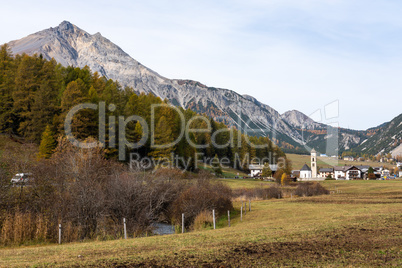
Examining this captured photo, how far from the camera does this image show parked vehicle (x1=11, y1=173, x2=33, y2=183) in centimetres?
2648

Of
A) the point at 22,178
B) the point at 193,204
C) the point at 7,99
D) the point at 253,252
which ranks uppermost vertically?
the point at 7,99

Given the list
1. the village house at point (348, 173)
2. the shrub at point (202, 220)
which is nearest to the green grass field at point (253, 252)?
the shrub at point (202, 220)

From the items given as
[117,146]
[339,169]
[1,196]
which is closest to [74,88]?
[117,146]

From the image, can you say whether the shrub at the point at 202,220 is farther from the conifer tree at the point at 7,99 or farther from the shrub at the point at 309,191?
the conifer tree at the point at 7,99

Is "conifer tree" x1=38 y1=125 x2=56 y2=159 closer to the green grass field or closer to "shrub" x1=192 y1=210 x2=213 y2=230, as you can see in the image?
"shrub" x1=192 y1=210 x2=213 y2=230

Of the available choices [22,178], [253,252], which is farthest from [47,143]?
[253,252]

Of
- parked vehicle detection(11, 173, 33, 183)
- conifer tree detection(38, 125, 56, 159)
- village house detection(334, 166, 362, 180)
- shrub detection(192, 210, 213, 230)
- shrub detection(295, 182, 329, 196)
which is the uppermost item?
conifer tree detection(38, 125, 56, 159)

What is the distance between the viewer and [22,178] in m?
26.8

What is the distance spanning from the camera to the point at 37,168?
28.5m

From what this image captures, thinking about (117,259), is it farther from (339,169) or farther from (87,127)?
(339,169)

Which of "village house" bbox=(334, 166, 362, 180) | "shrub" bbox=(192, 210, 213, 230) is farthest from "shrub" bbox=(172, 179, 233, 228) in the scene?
"village house" bbox=(334, 166, 362, 180)

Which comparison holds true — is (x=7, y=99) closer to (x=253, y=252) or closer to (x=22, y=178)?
(x=22, y=178)

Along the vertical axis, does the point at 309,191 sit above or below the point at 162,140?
below

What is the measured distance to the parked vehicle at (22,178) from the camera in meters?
26.5
